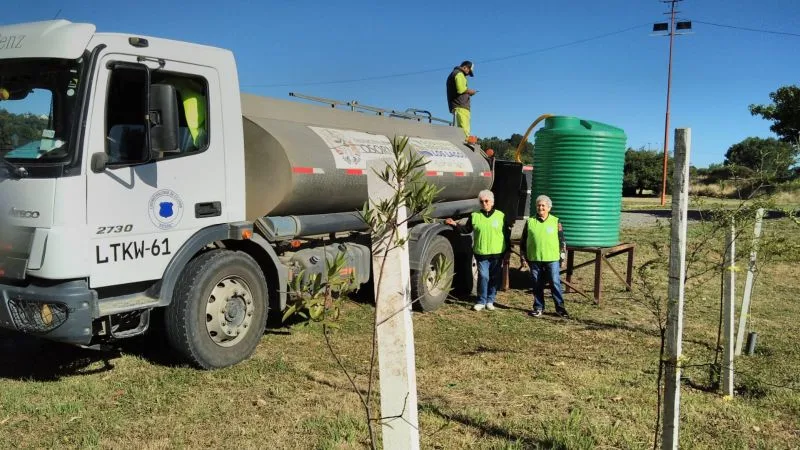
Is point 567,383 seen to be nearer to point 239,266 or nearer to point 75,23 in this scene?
point 239,266

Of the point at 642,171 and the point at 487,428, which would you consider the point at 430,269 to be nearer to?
the point at 487,428

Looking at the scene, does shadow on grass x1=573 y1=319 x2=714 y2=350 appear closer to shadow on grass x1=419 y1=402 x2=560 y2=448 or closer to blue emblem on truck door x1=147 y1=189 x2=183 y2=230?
shadow on grass x1=419 y1=402 x2=560 y2=448

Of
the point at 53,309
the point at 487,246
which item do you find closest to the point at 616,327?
the point at 487,246

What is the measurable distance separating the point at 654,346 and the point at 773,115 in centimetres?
2170

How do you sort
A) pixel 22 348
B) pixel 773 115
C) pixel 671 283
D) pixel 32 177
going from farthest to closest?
pixel 773 115 < pixel 22 348 < pixel 32 177 < pixel 671 283

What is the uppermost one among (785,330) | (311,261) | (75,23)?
(75,23)

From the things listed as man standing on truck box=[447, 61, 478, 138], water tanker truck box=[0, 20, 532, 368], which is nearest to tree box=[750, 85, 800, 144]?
man standing on truck box=[447, 61, 478, 138]

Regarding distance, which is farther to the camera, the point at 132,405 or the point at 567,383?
the point at 567,383

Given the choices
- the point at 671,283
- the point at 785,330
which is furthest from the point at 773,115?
the point at 671,283

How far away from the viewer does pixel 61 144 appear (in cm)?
441

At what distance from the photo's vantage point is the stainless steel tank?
19.3ft

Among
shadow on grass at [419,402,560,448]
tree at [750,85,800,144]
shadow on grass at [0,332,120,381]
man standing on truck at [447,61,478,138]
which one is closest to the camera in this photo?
shadow on grass at [419,402,560,448]

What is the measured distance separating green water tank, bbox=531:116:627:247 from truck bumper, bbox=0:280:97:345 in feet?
20.3

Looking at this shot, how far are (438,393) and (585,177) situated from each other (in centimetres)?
465
